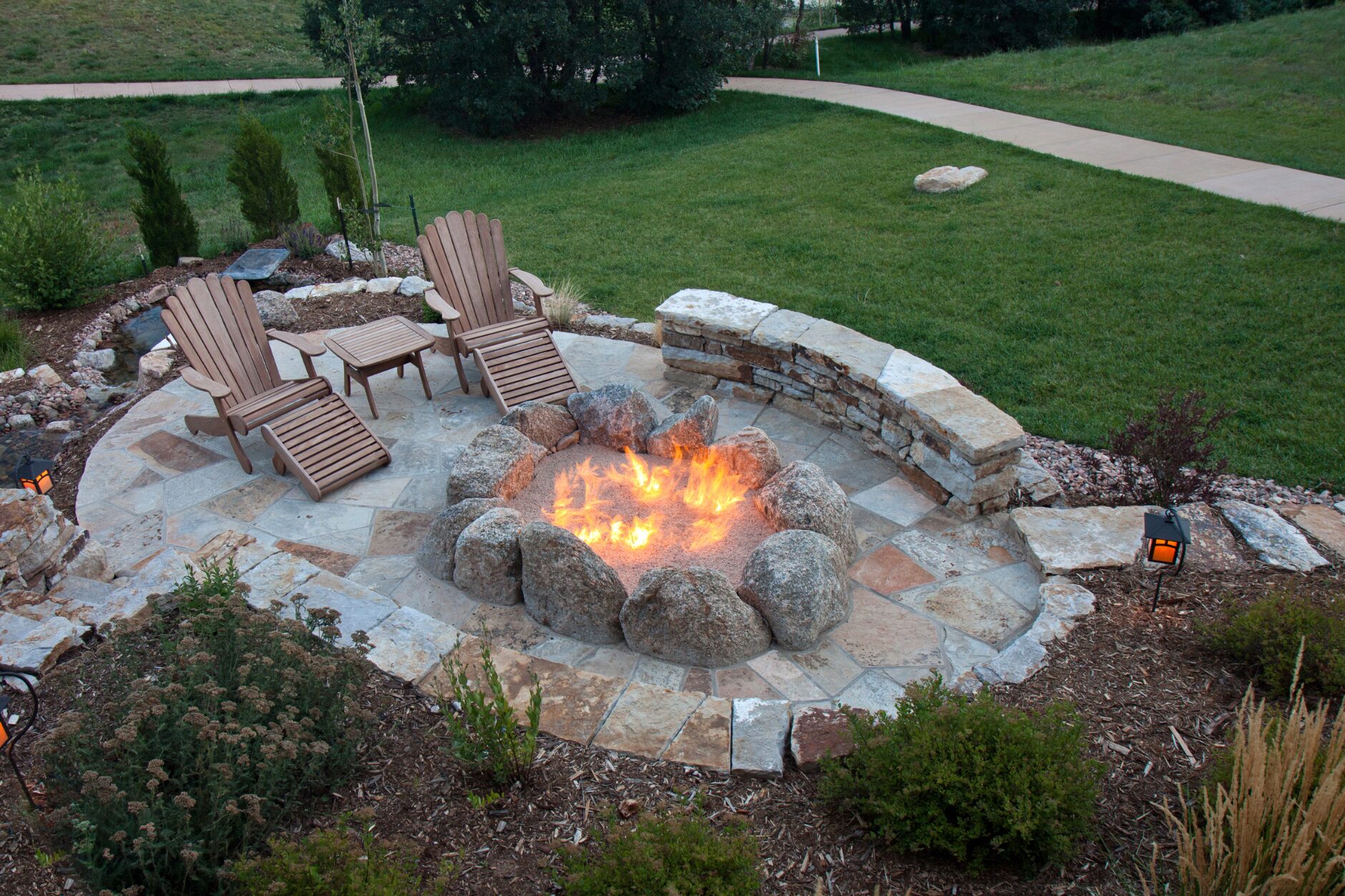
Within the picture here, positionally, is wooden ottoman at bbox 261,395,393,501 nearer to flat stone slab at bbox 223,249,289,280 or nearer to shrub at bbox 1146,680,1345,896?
flat stone slab at bbox 223,249,289,280

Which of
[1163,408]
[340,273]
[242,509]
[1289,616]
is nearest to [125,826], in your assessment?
[242,509]

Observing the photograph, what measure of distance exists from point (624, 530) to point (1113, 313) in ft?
13.2

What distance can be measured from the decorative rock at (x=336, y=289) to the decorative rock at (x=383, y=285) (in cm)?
6

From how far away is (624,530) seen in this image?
13.4ft

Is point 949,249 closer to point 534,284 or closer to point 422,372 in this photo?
point 534,284

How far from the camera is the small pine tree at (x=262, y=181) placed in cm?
803

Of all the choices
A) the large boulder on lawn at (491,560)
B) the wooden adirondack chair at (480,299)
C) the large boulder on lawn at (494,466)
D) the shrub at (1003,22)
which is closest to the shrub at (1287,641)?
the large boulder on lawn at (491,560)

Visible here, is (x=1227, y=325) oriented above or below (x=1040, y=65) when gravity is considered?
below

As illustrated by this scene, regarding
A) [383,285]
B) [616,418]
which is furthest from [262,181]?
Result: [616,418]

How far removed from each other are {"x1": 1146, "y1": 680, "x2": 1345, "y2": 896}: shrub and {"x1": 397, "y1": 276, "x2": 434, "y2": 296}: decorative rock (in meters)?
6.20

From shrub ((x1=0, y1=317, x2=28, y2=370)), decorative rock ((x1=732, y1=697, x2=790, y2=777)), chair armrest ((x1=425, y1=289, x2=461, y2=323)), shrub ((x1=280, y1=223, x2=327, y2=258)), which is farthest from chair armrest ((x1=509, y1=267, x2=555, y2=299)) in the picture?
shrub ((x1=0, y1=317, x2=28, y2=370))

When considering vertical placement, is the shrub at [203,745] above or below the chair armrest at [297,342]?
below

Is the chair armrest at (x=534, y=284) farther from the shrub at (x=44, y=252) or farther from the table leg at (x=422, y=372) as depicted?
the shrub at (x=44, y=252)

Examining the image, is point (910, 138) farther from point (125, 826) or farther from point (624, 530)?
point (125, 826)
